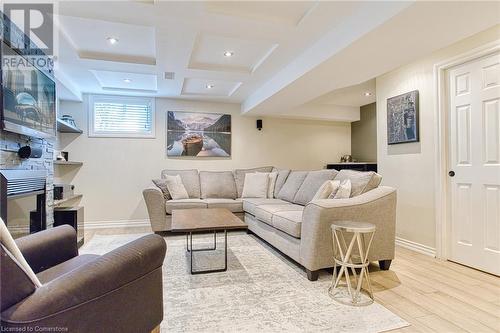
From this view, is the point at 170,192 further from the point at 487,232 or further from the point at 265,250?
the point at 487,232

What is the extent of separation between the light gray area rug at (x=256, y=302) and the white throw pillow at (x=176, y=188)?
4.80 feet

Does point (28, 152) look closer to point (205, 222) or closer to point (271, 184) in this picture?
point (205, 222)

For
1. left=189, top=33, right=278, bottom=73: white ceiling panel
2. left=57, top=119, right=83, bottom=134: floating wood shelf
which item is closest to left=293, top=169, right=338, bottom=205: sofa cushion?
left=189, top=33, right=278, bottom=73: white ceiling panel

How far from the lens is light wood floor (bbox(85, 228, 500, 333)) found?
1744 mm

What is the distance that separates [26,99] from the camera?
2346 mm

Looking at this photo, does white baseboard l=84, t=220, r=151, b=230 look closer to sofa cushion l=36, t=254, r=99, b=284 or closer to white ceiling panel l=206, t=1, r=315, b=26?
sofa cushion l=36, t=254, r=99, b=284

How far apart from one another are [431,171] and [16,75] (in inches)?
160

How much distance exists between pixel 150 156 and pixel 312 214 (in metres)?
3.50

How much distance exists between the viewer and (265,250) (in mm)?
3260

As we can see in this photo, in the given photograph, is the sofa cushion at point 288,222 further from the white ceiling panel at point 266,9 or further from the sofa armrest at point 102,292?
the white ceiling panel at point 266,9

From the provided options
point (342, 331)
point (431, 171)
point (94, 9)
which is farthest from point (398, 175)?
point (94, 9)

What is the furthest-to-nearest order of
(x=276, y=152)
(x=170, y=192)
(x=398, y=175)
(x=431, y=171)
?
(x=276, y=152) → (x=170, y=192) → (x=398, y=175) → (x=431, y=171)

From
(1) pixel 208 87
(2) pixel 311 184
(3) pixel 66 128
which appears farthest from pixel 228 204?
(3) pixel 66 128

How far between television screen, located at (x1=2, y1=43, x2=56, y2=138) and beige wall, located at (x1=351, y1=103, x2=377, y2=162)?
5.26 m
